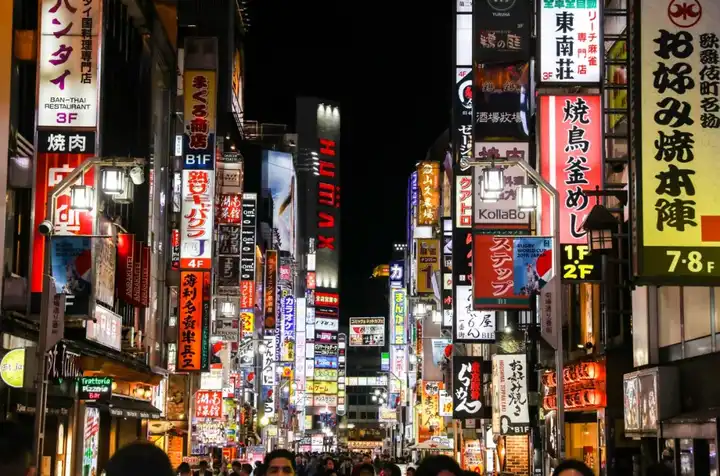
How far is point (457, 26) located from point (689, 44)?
79.5 feet

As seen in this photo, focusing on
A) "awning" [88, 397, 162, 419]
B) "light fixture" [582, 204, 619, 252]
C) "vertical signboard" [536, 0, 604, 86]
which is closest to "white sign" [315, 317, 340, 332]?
"awning" [88, 397, 162, 419]

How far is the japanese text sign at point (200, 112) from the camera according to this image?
36.8 meters

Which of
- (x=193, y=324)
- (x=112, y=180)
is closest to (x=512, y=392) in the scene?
(x=193, y=324)

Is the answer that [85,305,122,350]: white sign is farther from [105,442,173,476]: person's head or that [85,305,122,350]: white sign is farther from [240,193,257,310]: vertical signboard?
[240,193,257,310]: vertical signboard

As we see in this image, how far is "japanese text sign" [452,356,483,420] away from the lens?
35.5 m

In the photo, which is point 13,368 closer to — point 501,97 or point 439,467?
point 501,97

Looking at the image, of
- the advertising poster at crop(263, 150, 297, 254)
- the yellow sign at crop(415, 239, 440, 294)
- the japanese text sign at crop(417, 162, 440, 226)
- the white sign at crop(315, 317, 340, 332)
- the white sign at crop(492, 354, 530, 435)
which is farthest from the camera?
the white sign at crop(315, 317, 340, 332)

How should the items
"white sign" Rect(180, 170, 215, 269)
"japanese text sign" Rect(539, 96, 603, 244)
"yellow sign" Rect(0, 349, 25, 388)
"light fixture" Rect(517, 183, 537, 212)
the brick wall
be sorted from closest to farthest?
"light fixture" Rect(517, 183, 537, 212) < "yellow sign" Rect(0, 349, 25, 388) < "japanese text sign" Rect(539, 96, 603, 244) < the brick wall < "white sign" Rect(180, 170, 215, 269)

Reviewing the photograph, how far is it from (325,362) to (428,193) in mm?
67866

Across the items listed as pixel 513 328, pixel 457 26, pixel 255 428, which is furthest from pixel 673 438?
pixel 255 428

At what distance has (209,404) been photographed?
44719mm

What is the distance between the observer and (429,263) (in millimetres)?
52219

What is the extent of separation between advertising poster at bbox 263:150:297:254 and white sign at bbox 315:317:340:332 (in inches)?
801

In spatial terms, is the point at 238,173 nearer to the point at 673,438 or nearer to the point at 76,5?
the point at 76,5
